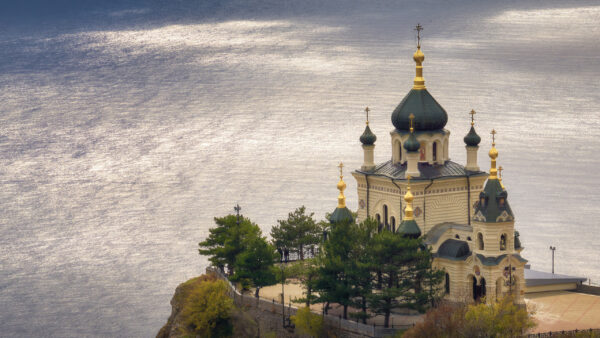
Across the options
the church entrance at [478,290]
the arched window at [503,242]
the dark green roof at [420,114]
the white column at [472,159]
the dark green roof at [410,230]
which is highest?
the dark green roof at [420,114]

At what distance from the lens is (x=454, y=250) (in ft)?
217

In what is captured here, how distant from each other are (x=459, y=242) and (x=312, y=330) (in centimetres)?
926

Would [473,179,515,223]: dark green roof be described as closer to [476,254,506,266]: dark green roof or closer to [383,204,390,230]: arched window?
[476,254,506,266]: dark green roof

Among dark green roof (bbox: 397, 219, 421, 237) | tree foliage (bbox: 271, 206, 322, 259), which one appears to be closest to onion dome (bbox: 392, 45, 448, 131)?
dark green roof (bbox: 397, 219, 421, 237)

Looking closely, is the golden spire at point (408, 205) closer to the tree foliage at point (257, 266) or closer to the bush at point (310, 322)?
the bush at point (310, 322)

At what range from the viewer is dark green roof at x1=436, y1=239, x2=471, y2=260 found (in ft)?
216

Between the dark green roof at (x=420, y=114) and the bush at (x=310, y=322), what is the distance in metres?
12.2

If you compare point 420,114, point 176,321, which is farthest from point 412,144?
point 176,321

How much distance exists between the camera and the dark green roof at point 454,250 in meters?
65.8

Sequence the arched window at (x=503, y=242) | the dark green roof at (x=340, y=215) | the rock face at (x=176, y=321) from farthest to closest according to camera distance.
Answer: the rock face at (x=176, y=321) → the dark green roof at (x=340, y=215) → the arched window at (x=503, y=242)

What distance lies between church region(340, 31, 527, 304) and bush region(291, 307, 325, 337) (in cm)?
625

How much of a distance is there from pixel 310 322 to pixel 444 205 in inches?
410

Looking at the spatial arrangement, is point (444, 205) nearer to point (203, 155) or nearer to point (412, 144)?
point (412, 144)

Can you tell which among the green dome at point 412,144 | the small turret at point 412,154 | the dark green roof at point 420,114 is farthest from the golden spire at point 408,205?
the dark green roof at point 420,114
